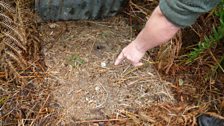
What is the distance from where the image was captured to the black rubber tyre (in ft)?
A: 7.43

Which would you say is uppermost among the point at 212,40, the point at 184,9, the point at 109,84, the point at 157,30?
the point at 184,9

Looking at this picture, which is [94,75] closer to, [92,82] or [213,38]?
[92,82]

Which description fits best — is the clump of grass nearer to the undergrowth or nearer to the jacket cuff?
the undergrowth

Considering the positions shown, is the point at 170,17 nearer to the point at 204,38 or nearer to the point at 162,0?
the point at 162,0

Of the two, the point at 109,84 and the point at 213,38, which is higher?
the point at 213,38

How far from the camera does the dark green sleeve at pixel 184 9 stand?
54.1 inches

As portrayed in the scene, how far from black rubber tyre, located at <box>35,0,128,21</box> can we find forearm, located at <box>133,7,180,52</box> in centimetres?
74

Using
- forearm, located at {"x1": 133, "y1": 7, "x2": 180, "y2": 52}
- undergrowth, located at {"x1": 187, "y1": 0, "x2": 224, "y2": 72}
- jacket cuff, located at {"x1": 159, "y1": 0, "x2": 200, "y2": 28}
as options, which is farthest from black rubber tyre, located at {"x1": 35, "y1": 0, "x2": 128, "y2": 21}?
jacket cuff, located at {"x1": 159, "y1": 0, "x2": 200, "y2": 28}

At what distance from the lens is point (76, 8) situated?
2.31 metres

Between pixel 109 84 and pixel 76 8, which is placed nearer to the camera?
pixel 109 84

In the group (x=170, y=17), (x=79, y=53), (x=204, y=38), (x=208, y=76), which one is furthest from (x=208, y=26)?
(x=170, y=17)

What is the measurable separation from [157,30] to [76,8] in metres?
0.88

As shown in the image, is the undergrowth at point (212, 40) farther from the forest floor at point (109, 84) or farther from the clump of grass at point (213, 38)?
the forest floor at point (109, 84)

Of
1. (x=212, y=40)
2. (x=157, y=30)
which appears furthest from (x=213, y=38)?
(x=157, y=30)
